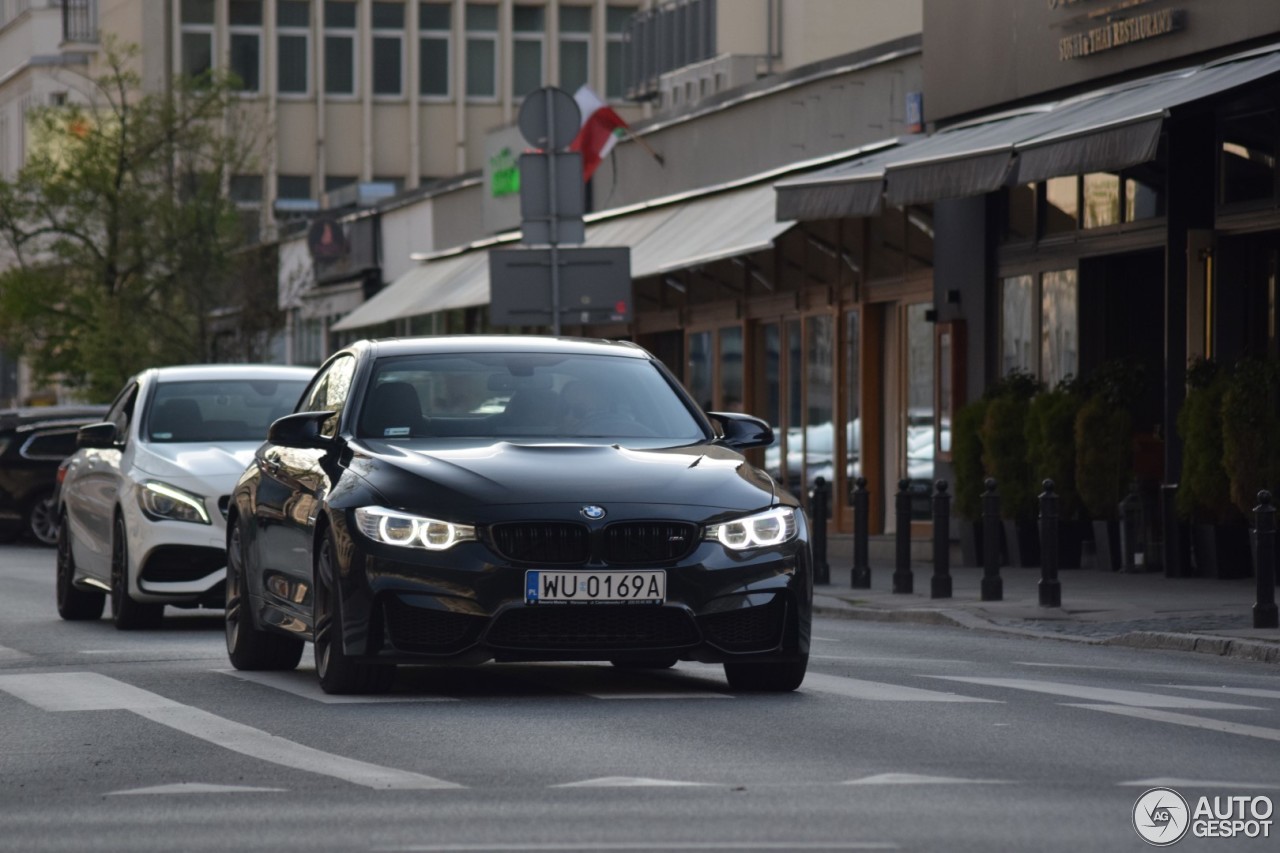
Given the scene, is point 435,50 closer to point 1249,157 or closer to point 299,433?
point 1249,157

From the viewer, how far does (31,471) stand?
33562 mm

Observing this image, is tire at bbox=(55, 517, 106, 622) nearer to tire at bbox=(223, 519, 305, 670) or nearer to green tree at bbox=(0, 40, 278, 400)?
tire at bbox=(223, 519, 305, 670)

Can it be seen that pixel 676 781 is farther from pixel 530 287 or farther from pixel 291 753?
pixel 530 287

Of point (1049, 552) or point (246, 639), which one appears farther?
point (1049, 552)

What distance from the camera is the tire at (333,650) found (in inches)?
441

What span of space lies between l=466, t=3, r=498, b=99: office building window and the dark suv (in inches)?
1792

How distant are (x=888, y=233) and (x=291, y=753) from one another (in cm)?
2059

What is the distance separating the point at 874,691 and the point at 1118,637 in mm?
4464

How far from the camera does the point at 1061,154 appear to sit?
65.4 feet

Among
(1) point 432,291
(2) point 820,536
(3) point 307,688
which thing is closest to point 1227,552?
(2) point 820,536

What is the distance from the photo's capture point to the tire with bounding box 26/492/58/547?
33.5 meters

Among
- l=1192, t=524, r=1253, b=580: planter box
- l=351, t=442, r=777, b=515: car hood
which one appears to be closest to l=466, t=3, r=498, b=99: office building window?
l=1192, t=524, r=1253, b=580: planter box

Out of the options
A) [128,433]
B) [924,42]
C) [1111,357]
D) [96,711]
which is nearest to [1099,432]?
[1111,357]

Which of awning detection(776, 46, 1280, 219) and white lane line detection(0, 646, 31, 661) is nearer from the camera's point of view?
white lane line detection(0, 646, 31, 661)
